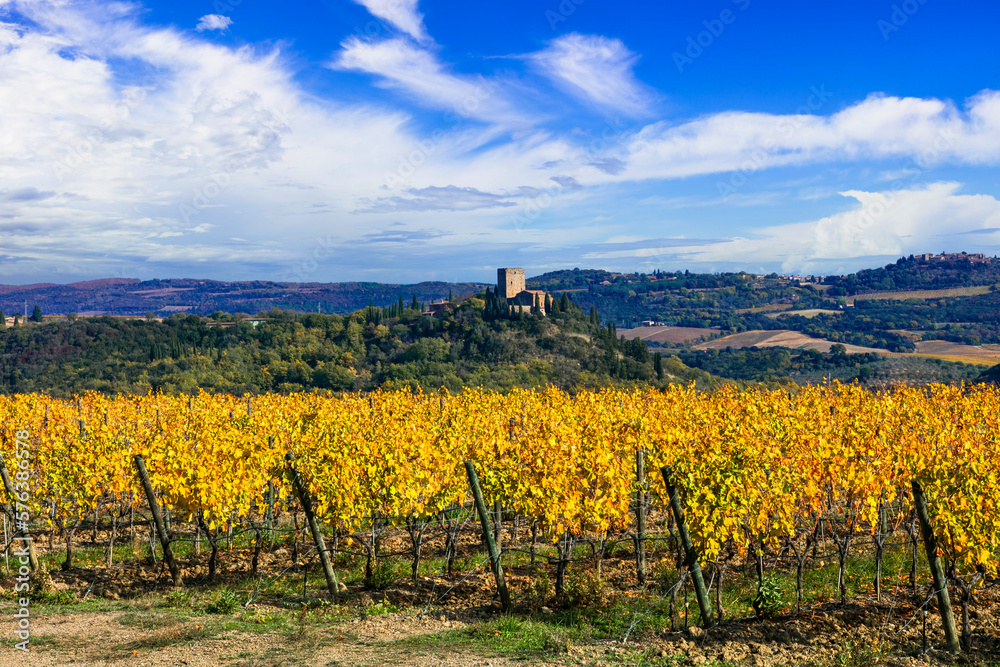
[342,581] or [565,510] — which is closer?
[565,510]

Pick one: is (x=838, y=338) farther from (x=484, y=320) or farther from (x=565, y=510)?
(x=565, y=510)

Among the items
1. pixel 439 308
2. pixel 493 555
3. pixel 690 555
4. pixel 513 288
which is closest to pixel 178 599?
pixel 493 555

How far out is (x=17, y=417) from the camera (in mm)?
15180

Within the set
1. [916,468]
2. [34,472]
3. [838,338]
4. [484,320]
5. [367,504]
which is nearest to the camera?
[916,468]

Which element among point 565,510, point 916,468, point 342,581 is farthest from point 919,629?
point 342,581

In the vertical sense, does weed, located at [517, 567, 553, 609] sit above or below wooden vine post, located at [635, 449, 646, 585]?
below

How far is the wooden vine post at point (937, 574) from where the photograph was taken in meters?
6.27

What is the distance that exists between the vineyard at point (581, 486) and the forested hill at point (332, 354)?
46.3 m

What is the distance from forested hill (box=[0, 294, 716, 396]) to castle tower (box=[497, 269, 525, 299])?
2466 centimetres

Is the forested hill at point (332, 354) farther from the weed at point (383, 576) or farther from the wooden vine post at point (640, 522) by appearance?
the wooden vine post at point (640, 522)

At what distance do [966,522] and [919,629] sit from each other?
4.45ft

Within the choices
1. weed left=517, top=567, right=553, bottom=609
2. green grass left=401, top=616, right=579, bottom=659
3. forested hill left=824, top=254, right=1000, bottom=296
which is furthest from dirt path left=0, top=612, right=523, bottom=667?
forested hill left=824, top=254, right=1000, bottom=296

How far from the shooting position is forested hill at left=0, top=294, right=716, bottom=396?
2586 inches

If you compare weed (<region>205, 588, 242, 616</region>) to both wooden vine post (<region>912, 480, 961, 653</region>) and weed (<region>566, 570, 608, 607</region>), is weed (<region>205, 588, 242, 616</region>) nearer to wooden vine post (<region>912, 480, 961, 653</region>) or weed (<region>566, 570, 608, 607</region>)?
weed (<region>566, 570, 608, 607</region>)
